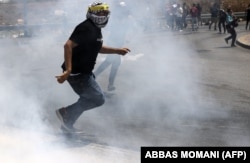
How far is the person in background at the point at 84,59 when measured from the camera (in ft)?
14.9

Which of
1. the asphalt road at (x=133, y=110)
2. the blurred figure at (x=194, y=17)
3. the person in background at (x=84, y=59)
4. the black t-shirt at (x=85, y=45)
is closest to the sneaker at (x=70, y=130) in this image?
the person in background at (x=84, y=59)

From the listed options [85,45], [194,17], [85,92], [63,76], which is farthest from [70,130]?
[194,17]

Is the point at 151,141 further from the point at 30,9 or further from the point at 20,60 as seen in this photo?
the point at 20,60

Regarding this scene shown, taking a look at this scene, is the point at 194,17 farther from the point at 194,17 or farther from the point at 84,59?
the point at 84,59

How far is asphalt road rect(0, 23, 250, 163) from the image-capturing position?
179 inches

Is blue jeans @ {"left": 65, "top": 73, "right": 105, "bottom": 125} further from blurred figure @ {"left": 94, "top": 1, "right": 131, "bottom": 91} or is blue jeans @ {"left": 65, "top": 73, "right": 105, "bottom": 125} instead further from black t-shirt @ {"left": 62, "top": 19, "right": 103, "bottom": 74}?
blurred figure @ {"left": 94, "top": 1, "right": 131, "bottom": 91}

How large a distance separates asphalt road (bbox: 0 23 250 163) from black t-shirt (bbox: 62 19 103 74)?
79 cm

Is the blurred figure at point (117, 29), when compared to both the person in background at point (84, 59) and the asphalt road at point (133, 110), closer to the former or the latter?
the asphalt road at point (133, 110)

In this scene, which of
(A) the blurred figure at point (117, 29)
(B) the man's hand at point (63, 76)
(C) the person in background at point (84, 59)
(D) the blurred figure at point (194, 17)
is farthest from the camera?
(D) the blurred figure at point (194, 17)

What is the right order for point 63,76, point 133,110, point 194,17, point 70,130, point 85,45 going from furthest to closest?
point 194,17
point 133,110
point 70,130
point 85,45
point 63,76

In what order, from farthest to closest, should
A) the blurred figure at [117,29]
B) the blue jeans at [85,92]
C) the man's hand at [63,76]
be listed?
the blurred figure at [117,29] → the blue jeans at [85,92] → the man's hand at [63,76]

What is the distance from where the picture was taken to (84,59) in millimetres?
4672

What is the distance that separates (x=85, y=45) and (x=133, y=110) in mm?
1697

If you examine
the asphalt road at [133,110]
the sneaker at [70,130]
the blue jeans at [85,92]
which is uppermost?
the blue jeans at [85,92]
